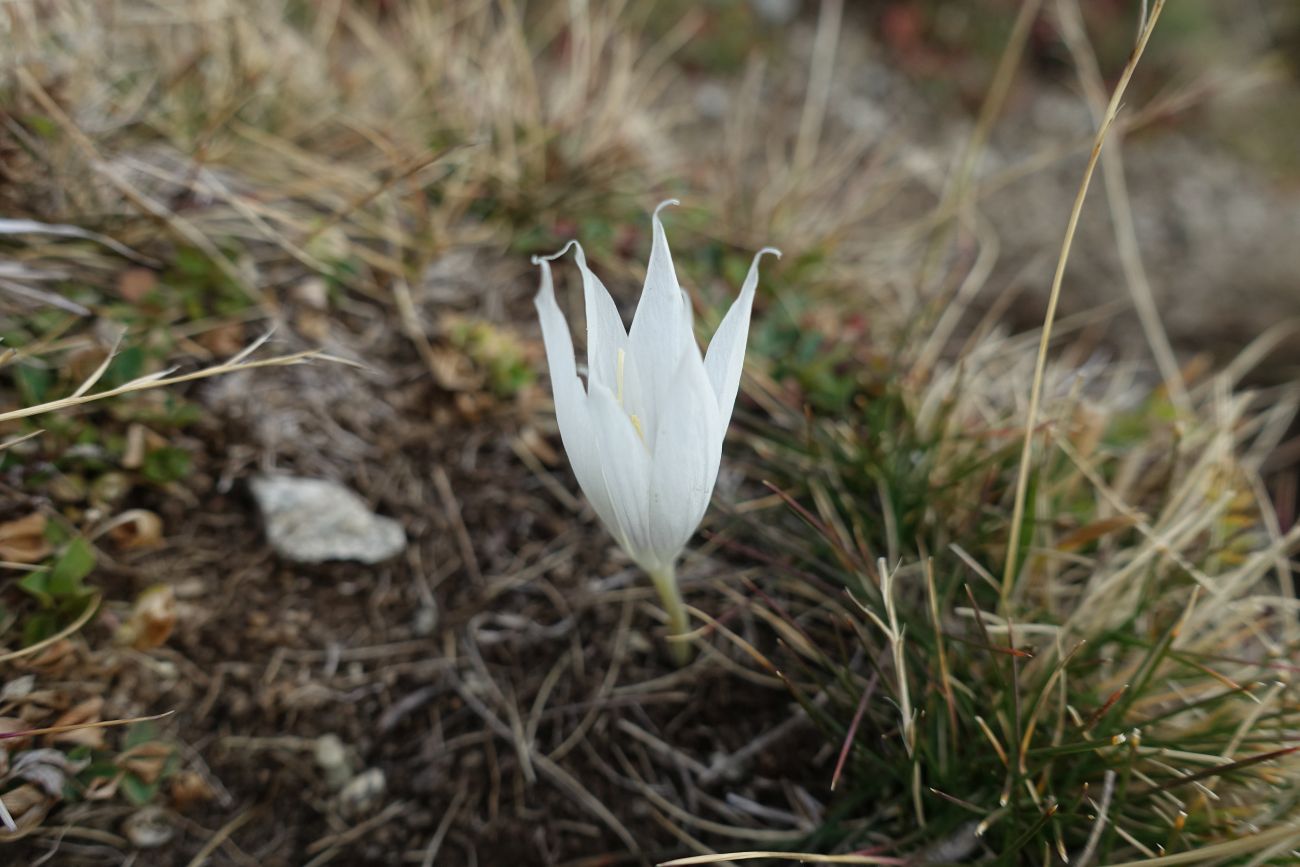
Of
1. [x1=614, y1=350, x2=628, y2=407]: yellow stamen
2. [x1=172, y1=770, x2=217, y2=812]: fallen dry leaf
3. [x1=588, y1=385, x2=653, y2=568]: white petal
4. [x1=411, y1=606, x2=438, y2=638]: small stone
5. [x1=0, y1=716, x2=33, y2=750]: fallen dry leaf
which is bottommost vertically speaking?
[x1=172, y1=770, x2=217, y2=812]: fallen dry leaf

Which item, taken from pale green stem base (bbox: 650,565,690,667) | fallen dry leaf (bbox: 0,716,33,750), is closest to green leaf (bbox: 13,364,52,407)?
fallen dry leaf (bbox: 0,716,33,750)

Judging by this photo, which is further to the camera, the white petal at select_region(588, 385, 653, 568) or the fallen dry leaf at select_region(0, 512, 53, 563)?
the fallen dry leaf at select_region(0, 512, 53, 563)

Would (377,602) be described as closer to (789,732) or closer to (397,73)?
(789,732)

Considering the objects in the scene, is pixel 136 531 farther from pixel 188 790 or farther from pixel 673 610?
pixel 673 610

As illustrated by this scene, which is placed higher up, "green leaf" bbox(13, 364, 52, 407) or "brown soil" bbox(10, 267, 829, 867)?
"green leaf" bbox(13, 364, 52, 407)

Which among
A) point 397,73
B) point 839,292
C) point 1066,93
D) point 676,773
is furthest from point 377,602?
point 1066,93

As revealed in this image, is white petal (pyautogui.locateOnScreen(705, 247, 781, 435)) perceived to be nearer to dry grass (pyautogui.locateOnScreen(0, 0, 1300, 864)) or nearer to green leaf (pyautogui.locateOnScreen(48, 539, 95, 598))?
dry grass (pyautogui.locateOnScreen(0, 0, 1300, 864))
